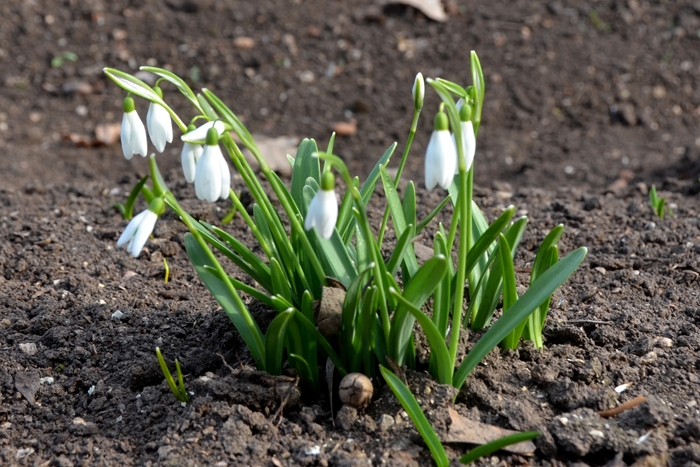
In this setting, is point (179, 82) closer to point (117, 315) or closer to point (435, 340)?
point (435, 340)

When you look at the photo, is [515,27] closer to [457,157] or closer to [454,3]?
[454,3]

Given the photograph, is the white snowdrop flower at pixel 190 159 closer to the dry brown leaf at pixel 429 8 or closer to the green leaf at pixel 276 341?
the green leaf at pixel 276 341

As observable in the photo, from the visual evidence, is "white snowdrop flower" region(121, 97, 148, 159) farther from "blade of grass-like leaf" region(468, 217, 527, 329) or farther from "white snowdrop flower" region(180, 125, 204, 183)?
"blade of grass-like leaf" region(468, 217, 527, 329)

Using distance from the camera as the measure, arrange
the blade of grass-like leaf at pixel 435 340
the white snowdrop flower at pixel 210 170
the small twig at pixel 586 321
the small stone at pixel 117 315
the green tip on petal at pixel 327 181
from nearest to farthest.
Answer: the green tip on petal at pixel 327 181 < the white snowdrop flower at pixel 210 170 < the blade of grass-like leaf at pixel 435 340 < the small twig at pixel 586 321 < the small stone at pixel 117 315

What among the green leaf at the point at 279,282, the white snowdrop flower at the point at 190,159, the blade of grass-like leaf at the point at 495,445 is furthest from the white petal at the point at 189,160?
the blade of grass-like leaf at the point at 495,445

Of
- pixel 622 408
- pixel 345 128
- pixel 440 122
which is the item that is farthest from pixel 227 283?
pixel 345 128
